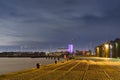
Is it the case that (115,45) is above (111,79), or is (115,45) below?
above

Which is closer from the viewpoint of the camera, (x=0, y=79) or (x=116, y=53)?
(x=0, y=79)

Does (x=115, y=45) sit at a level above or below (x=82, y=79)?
above

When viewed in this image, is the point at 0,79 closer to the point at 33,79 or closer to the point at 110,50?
the point at 33,79

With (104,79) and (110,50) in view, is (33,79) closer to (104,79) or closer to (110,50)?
(104,79)

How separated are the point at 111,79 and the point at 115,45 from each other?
91.2 m

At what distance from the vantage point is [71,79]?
28156mm

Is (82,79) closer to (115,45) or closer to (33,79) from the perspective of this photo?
(33,79)

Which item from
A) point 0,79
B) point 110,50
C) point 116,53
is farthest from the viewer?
point 110,50

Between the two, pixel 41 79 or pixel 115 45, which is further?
pixel 115 45

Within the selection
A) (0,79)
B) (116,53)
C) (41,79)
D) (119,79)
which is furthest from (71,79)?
(116,53)

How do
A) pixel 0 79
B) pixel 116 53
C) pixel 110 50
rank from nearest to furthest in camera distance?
pixel 0 79 → pixel 116 53 → pixel 110 50

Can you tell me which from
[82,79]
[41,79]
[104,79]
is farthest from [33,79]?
[104,79]

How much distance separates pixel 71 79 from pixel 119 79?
499 cm

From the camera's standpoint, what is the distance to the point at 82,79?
92.5 ft
